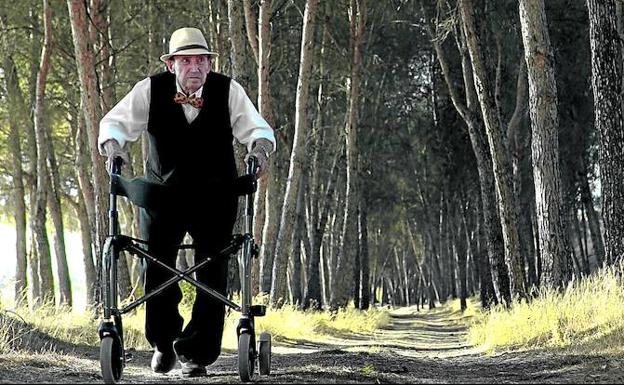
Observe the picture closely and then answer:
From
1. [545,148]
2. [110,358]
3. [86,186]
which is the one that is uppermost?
[86,186]

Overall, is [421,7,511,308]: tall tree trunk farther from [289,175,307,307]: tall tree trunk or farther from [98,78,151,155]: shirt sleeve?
[98,78,151,155]: shirt sleeve

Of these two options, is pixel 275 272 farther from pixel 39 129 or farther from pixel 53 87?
pixel 53 87

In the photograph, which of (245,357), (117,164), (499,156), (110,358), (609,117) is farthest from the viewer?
(499,156)

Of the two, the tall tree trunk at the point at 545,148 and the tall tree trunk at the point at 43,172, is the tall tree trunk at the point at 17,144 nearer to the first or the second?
the tall tree trunk at the point at 43,172

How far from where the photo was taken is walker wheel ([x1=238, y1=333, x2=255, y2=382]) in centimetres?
646

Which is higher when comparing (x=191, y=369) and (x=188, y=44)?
(x=188, y=44)

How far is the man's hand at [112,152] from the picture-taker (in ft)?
22.0

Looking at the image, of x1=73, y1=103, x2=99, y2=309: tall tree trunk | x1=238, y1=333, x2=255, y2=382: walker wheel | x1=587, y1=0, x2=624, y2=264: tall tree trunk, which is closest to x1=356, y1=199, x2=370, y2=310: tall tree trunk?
x1=73, y1=103, x2=99, y2=309: tall tree trunk

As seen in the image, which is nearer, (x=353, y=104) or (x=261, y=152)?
(x=261, y=152)

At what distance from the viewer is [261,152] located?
23.2 feet

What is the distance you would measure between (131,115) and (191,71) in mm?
496

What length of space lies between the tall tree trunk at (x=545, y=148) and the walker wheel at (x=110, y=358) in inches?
369

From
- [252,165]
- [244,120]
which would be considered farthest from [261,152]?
[244,120]

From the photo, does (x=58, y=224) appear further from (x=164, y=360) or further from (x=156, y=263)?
(x=156, y=263)
